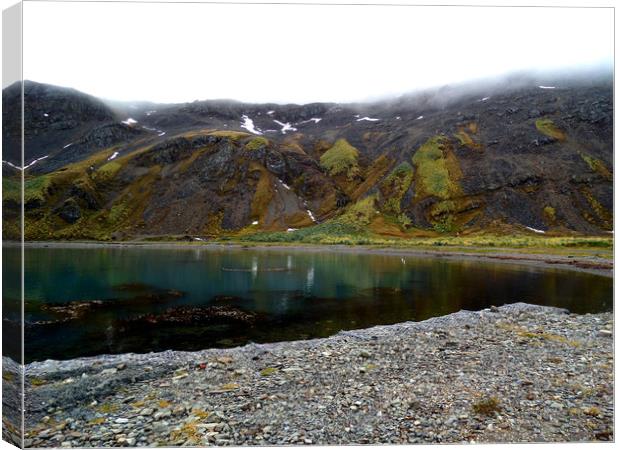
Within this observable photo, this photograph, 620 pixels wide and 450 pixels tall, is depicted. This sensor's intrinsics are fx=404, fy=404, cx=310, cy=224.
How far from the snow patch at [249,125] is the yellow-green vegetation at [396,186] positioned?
242 ft

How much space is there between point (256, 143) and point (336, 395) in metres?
120

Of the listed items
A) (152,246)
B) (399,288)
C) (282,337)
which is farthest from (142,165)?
(282,337)

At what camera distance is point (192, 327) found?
1828 centimetres

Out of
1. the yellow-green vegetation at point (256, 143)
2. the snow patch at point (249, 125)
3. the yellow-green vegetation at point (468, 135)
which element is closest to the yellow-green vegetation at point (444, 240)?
the yellow-green vegetation at point (468, 135)

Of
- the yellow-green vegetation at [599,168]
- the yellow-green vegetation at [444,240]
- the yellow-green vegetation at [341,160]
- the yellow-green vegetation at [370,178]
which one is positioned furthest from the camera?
the yellow-green vegetation at [341,160]

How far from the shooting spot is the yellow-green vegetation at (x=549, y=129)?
271 ft

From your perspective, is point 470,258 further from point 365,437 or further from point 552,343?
point 365,437

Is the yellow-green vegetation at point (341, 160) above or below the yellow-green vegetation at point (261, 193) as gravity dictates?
above

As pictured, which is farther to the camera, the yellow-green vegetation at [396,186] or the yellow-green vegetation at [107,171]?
the yellow-green vegetation at [107,171]

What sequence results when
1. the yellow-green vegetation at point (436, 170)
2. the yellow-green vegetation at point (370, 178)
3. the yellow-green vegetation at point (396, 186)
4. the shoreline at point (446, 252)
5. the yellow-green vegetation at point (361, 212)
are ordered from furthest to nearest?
the yellow-green vegetation at point (370, 178)
the yellow-green vegetation at point (396, 186)
the yellow-green vegetation at point (436, 170)
the yellow-green vegetation at point (361, 212)
the shoreline at point (446, 252)

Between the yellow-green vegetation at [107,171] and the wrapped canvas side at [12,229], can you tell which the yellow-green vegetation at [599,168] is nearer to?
the wrapped canvas side at [12,229]

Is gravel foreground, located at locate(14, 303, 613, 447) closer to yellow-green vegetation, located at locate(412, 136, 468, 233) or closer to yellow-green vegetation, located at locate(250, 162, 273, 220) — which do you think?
yellow-green vegetation, located at locate(412, 136, 468, 233)

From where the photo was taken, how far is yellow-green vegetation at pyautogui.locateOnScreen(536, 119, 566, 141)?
8262 centimetres

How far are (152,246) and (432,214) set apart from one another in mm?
60087
